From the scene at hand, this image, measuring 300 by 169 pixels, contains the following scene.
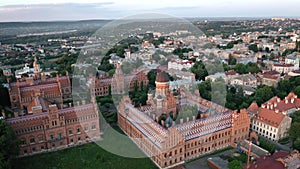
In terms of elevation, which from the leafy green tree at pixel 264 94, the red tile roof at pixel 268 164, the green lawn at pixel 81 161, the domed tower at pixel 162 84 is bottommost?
the green lawn at pixel 81 161

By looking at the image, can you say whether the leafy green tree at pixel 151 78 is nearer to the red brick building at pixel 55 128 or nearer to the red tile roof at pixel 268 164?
the red brick building at pixel 55 128

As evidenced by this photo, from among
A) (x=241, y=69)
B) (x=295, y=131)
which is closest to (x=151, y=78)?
(x=241, y=69)

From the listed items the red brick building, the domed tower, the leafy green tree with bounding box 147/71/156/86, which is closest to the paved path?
the domed tower

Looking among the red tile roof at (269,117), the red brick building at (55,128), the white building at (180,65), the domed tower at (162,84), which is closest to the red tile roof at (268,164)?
the red tile roof at (269,117)

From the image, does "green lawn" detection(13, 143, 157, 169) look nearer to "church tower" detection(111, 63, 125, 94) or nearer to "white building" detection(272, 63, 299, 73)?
"church tower" detection(111, 63, 125, 94)

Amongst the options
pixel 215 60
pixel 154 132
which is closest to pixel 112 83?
pixel 154 132

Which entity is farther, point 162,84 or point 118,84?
point 118,84

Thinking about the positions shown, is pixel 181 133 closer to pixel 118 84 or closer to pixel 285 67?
pixel 118 84

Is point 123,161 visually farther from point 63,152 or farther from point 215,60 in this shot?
point 215,60
